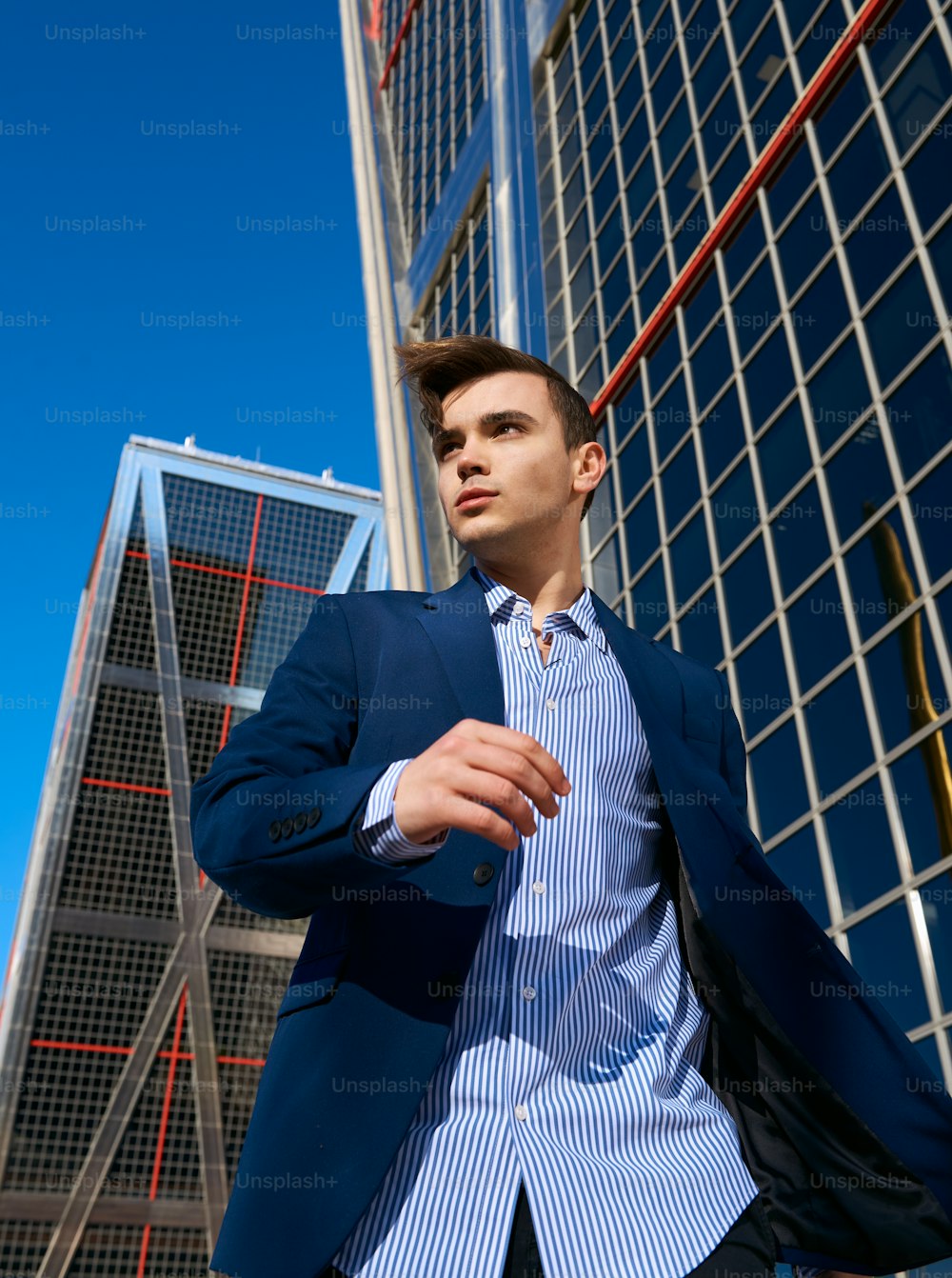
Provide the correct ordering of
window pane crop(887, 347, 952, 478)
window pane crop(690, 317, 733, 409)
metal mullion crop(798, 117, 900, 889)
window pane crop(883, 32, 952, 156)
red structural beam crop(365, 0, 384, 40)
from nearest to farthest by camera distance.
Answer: window pane crop(887, 347, 952, 478) < metal mullion crop(798, 117, 900, 889) < window pane crop(883, 32, 952, 156) < window pane crop(690, 317, 733, 409) < red structural beam crop(365, 0, 384, 40)

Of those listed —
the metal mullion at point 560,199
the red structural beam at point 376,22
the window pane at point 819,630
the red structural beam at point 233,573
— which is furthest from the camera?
the red structural beam at point 233,573

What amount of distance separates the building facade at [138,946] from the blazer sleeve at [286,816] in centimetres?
3636

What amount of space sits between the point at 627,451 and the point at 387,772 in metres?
11.8

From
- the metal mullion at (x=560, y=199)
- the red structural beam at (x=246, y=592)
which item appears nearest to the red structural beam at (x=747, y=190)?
the metal mullion at (x=560, y=199)

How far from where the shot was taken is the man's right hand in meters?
1.16

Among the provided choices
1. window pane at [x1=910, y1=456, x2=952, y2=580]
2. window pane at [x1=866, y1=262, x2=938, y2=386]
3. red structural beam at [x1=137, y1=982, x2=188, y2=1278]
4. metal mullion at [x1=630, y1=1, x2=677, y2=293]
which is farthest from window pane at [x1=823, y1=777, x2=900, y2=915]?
red structural beam at [x1=137, y1=982, x2=188, y2=1278]

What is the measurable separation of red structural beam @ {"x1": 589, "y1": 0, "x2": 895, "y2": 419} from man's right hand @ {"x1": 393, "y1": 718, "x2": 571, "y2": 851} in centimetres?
878

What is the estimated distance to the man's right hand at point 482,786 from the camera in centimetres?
116

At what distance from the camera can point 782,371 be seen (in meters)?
10.1

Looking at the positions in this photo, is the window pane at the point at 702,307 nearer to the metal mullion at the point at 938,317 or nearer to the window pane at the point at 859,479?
the metal mullion at the point at 938,317

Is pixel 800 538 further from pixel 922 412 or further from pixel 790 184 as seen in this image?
pixel 790 184

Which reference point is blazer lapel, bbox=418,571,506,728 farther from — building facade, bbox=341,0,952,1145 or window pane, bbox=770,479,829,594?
window pane, bbox=770,479,829,594

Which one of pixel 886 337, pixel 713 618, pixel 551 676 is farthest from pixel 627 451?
pixel 551 676

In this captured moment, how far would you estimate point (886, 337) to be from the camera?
8.75 m
